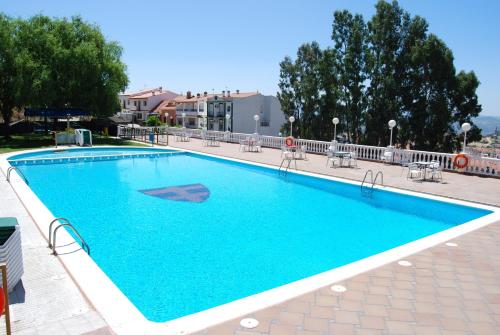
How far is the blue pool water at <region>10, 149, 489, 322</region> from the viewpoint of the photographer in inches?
250

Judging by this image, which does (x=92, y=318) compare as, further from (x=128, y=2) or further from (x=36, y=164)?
(x=128, y=2)

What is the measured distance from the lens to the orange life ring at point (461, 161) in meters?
15.0

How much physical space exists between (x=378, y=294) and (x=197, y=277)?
3079 millimetres

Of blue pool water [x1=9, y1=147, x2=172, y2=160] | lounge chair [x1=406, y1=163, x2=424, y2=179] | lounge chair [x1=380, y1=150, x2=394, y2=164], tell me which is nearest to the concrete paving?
lounge chair [x1=406, y1=163, x2=424, y2=179]

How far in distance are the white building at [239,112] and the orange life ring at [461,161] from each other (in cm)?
4392

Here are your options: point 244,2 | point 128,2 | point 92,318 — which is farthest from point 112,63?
point 92,318

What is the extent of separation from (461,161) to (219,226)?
36.5 feet

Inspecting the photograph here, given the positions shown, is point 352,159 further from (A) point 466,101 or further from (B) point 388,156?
(A) point 466,101

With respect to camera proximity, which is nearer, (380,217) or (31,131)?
(380,217)

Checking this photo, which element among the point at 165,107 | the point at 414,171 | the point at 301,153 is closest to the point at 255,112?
the point at 165,107

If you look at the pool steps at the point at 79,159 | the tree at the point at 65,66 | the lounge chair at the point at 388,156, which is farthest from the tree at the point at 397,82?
the tree at the point at 65,66

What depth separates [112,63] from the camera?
2797cm

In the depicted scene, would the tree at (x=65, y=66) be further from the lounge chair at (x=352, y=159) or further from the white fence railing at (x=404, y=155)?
the lounge chair at (x=352, y=159)

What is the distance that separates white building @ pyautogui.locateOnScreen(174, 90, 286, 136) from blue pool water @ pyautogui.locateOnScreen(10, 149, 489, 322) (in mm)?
42739
